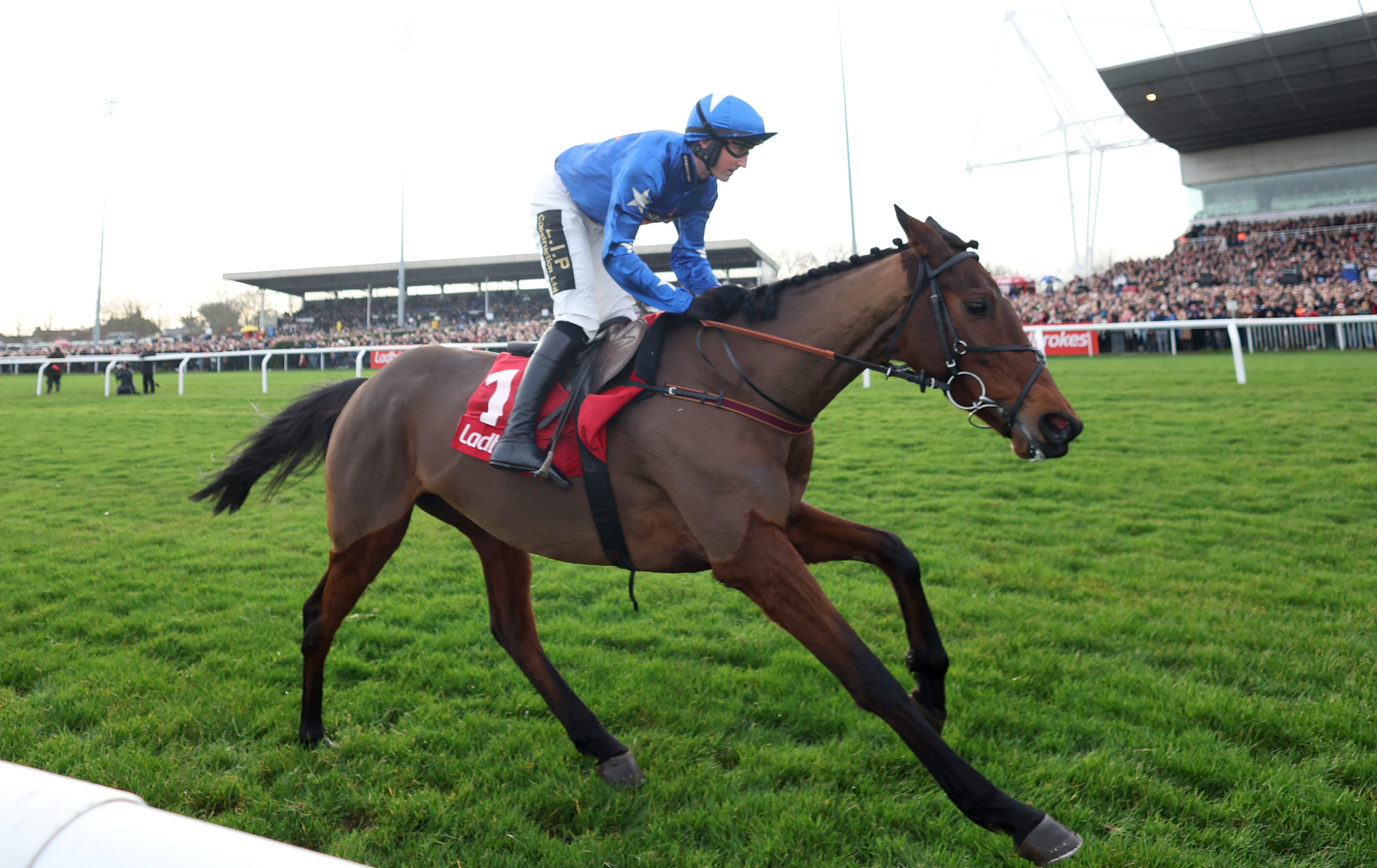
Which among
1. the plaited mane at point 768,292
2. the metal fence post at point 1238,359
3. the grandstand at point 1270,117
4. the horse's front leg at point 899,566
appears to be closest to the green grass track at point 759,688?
the horse's front leg at point 899,566

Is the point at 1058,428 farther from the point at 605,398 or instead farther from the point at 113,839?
the point at 113,839

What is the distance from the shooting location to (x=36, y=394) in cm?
2055

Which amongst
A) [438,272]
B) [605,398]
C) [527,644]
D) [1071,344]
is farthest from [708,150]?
[438,272]

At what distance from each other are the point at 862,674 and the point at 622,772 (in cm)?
113

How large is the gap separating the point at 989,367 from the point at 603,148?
1758 mm

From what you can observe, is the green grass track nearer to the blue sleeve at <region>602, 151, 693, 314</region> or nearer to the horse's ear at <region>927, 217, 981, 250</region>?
the blue sleeve at <region>602, 151, 693, 314</region>

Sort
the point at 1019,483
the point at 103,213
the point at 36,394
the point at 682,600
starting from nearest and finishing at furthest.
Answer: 1. the point at 682,600
2. the point at 1019,483
3. the point at 36,394
4. the point at 103,213

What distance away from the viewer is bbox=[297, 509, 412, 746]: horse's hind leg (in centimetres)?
344

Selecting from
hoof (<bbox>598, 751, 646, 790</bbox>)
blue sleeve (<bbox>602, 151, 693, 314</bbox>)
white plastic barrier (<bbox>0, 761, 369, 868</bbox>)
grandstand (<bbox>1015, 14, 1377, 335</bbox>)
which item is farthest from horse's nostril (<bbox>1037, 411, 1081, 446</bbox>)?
grandstand (<bbox>1015, 14, 1377, 335</bbox>)

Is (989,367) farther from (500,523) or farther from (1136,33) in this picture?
(1136,33)

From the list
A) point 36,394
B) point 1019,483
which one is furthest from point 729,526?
point 36,394

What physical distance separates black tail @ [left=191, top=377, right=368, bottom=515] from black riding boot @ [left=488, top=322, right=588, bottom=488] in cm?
132

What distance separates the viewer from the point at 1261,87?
31.8 meters

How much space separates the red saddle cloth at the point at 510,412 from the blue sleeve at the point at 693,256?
776 millimetres
